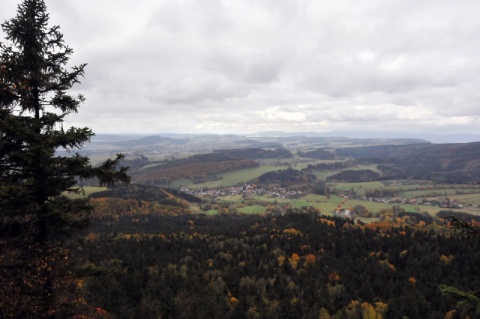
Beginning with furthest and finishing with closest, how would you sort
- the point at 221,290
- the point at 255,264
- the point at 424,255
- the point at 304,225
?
the point at 304,225
the point at 424,255
the point at 255,264
the point at 221,290

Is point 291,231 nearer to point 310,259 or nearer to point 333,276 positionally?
point 310,259

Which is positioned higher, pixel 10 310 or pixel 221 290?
pixel 10 310

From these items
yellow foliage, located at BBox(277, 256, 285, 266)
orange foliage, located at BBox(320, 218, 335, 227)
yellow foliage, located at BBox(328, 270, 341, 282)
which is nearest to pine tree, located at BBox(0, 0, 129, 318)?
yellow foliage, located at BBox(328, 270, 341, 282)

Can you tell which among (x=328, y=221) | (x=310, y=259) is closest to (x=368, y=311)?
(x=310, y=259)

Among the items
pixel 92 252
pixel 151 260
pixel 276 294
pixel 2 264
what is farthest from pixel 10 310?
pixel 92 252

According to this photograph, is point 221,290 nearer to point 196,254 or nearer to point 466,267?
point 196,254

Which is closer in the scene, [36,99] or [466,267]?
[36,99]

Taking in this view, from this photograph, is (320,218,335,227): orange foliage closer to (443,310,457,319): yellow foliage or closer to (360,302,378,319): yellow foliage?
(443,310,457,319): yellow foliage
